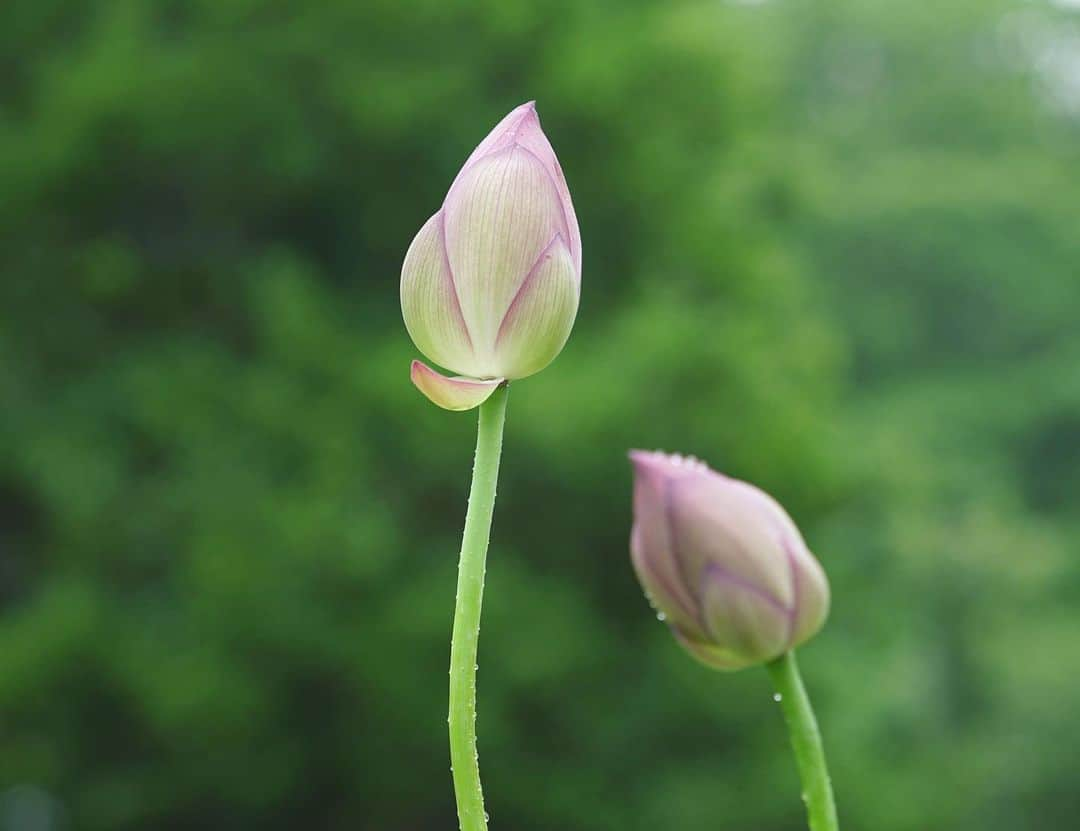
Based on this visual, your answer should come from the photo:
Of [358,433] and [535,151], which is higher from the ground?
[358,433]

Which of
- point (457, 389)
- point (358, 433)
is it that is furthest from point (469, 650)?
point (358, 433)

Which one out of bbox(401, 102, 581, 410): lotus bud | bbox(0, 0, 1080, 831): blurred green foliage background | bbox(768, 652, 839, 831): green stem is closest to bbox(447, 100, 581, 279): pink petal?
bbox(401, 102, 581, 410): lotus bud

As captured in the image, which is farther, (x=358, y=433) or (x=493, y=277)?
(x=358, y=433)

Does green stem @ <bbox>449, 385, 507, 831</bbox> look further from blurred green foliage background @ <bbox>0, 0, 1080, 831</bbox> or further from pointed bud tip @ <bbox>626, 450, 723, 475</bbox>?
blurred green foliage background @ <bbox>0, 0, 1080, 831</bbox>

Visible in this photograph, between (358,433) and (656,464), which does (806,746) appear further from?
(358,433)

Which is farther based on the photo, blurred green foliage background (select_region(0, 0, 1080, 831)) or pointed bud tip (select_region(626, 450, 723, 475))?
blurred green foliage background (select_region(0, 0, 1080, 831))

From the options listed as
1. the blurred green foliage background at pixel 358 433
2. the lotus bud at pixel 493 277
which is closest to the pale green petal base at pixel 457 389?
the lotus bud at pixel 493 277

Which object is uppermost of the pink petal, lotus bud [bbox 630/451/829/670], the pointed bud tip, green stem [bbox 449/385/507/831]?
the pink petal
